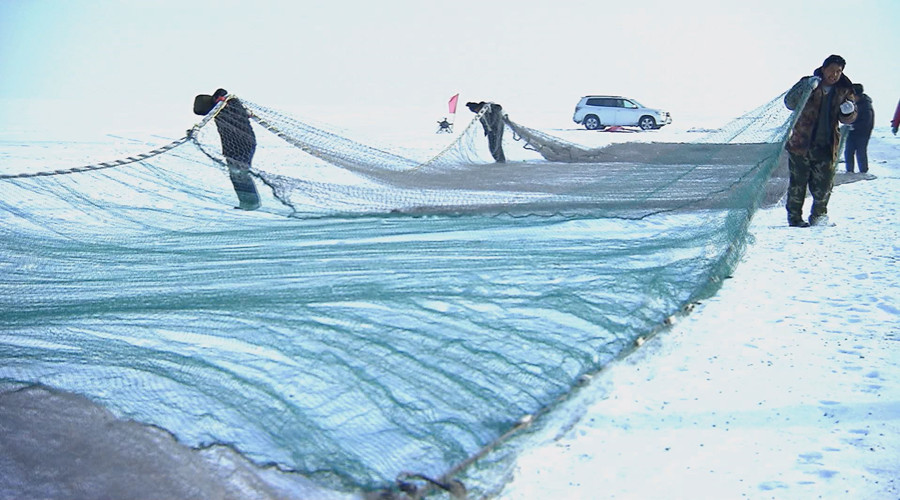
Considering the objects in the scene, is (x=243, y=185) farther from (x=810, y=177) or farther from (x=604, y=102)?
(x=604, y=102)

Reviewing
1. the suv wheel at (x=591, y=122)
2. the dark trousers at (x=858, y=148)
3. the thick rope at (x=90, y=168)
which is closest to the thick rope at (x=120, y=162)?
the thick rope at (x=90, y=168)

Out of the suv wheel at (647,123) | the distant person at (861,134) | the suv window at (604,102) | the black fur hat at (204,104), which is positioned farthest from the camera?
the suv window at (604,102)

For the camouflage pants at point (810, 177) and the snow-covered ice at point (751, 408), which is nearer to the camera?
the snow-covered ice at point (751, 408)

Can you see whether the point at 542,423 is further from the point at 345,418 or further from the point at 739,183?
the point at 739,183

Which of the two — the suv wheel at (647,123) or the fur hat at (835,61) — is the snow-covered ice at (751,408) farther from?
the suv wheel at (647,123)

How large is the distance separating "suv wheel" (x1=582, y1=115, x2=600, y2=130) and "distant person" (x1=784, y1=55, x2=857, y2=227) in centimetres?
2221

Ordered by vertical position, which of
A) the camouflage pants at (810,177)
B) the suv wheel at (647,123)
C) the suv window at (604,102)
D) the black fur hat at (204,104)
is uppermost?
the suv window at (604,102)

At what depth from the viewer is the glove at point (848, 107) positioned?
5582mm

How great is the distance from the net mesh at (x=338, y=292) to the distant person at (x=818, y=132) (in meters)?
0.23

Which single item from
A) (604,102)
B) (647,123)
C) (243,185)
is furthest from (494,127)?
(604,102)

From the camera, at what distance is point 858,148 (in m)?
10.3

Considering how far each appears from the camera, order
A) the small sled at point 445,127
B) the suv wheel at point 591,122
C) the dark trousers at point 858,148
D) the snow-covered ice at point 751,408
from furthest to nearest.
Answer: the suv wheel at point 591,122, the small sled at point 445,127, the dark trousers at point 858,148, the snow-covered ice at point 751,408

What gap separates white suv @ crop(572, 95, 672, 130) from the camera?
27.4m

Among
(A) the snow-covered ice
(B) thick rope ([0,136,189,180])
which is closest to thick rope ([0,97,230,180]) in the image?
(B) thick rope ([0,136,189,180])
